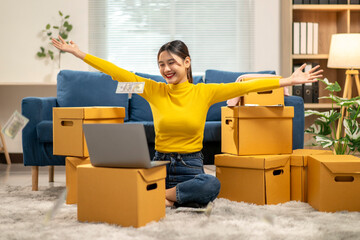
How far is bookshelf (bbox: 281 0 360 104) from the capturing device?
4074 millimetres

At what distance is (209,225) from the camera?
5.71ft

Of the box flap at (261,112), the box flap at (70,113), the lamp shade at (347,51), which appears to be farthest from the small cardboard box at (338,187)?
the lamp shade at (347,51)

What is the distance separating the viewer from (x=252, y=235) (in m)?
1.60

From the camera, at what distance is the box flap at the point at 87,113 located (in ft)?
7.46

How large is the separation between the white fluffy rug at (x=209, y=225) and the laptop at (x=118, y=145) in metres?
0.24

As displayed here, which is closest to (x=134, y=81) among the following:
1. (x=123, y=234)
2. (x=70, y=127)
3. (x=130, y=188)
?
(x=70, y=127)

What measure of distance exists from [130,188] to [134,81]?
0.67 metres

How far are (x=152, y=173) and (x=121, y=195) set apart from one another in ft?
0.49

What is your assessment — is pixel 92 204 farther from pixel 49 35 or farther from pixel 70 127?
pixel 49 35

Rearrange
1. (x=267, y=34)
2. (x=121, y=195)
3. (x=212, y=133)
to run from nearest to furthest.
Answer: (x=121, y=195), (x=212, y=133), (x=267, y=34)

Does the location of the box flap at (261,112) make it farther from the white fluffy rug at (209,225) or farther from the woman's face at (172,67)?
the white fluffy rug at (209,225)

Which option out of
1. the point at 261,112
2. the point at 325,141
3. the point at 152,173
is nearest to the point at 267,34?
the point at 325,141

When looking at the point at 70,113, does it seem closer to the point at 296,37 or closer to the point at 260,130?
the point at 260,130

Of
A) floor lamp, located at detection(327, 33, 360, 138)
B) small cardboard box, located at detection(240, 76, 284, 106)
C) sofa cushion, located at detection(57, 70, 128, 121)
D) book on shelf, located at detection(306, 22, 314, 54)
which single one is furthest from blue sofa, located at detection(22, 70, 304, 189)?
book on shelf, located at detection(306, 22, 314, 54)
